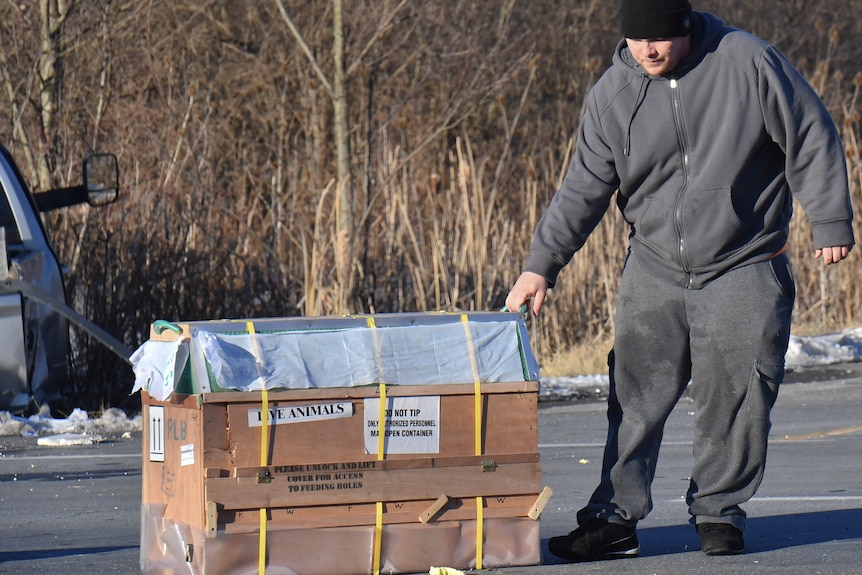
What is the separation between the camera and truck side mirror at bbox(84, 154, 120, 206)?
29.7 feet

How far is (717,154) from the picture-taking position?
4672 millimetres

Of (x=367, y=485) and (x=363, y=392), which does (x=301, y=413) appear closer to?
(x=363, y=392)

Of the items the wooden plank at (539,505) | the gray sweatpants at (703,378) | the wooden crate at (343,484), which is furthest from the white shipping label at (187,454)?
the gray sweatpants at (703,378)

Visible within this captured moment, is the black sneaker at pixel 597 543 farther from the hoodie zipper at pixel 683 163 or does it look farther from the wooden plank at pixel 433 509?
the hoodie zipper at pixel 683 163

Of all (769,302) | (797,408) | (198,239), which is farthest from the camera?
(198,239)

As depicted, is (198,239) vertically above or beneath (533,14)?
beneath

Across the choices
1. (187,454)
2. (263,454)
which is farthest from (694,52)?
(187,454)

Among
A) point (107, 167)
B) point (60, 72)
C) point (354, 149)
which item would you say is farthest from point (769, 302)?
point (354, 149)

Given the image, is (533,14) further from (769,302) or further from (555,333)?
(769,302)

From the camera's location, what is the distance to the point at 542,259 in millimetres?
5043

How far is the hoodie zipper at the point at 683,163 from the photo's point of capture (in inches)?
186

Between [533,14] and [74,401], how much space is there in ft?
48.8

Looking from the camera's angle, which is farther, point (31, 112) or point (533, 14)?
point (533, 14)

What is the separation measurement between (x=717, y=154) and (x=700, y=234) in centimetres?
26
